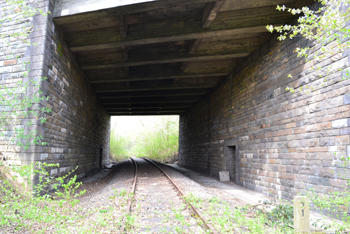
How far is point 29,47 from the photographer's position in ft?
20.5

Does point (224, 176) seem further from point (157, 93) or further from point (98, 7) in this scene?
point (98, 7)

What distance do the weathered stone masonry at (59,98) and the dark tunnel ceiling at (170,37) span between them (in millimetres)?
550

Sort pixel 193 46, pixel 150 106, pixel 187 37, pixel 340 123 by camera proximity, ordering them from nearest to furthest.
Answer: pixel 340 123, pixel 187 37, pixel 193 46, pixel 150 106

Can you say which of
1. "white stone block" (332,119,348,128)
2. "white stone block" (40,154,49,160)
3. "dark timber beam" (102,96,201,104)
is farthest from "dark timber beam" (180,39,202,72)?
"dark timber beam" (102,96,201,104)

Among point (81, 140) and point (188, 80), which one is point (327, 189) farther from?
point (81, 140)

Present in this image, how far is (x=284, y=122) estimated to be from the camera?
621 centimetres

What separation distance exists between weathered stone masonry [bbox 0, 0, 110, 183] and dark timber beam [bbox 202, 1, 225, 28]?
4398 mm

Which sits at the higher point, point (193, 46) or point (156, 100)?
point (193, 46)

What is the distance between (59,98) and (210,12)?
523cm

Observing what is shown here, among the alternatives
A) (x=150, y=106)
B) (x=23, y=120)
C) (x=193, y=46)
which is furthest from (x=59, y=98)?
(x=150, y=106)

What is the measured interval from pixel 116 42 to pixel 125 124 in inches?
1805

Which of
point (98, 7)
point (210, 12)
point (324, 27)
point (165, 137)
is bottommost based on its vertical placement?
point (165, 137)

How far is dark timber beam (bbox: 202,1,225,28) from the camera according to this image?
6.05m

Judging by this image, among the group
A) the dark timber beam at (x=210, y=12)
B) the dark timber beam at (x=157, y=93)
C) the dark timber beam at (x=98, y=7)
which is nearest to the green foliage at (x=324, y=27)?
the dark timber beam at (x=210, y=12)
